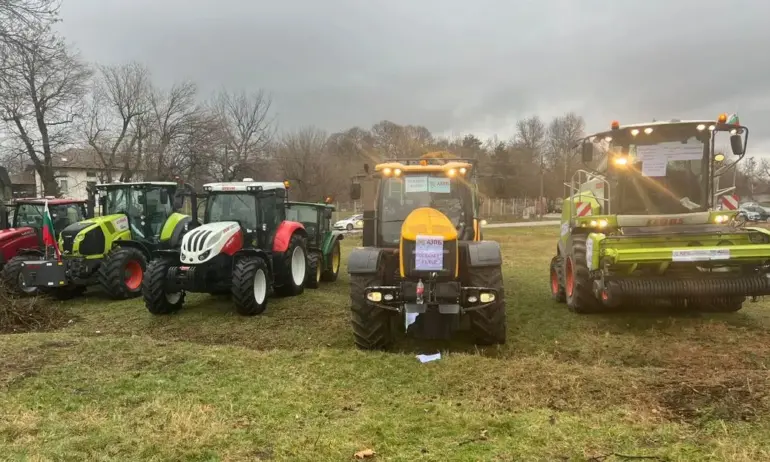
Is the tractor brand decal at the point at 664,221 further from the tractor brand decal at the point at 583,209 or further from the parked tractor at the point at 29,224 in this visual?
the parked tractor at the point at 29,224

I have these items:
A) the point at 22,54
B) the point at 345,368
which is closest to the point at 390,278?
the point at 345,368

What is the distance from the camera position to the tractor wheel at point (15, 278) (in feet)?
32.0

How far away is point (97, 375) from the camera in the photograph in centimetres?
514

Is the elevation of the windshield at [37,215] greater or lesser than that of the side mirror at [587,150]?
lesser

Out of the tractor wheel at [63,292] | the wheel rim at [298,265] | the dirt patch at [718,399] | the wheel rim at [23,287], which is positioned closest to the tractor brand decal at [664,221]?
the dirt patch at [718,399]

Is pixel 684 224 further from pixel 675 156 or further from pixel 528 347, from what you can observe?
pixel 528 347

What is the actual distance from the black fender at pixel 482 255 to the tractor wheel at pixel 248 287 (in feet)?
12.0

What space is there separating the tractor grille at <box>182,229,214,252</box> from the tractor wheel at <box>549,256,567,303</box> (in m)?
5.74

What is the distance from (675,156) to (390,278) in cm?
470

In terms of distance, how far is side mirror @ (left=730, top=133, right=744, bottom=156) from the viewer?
748 centimetres

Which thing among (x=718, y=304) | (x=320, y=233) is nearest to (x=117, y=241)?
(x=320, y=233)

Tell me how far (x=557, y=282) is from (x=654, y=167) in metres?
2.49

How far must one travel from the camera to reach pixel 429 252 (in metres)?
5.88

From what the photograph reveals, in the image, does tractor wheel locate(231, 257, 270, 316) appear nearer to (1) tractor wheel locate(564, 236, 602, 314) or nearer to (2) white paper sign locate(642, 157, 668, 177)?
(1) tractor wheel locate(564, 236, 602, 314)
